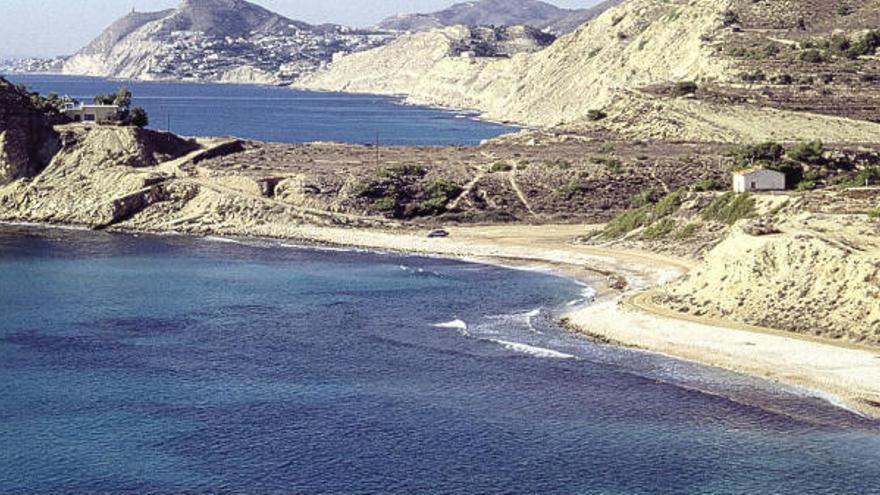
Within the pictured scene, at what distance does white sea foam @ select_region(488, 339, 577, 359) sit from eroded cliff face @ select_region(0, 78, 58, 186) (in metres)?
69.2

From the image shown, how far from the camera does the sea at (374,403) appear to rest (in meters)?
47.0

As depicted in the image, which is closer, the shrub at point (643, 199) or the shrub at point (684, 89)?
the shrub at point (643, 199)

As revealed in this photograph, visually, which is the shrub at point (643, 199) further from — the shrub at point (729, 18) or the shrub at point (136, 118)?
the shrub at point (729, 18)

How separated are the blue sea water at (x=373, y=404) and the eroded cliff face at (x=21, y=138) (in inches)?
1591

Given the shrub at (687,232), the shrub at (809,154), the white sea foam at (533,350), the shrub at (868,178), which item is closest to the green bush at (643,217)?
the shrub at (687,232)

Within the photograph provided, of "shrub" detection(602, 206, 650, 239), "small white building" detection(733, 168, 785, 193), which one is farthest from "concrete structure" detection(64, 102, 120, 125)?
"small white building" detection(733, 168, 785, 193)

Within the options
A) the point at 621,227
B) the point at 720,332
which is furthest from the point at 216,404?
the point at 621,227

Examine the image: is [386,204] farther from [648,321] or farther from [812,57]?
[812,57]

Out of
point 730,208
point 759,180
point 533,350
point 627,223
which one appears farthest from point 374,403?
point 759,180

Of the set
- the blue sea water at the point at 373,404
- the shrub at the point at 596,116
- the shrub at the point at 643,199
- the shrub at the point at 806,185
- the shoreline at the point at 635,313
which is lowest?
the blue sea water at the point at 373,404

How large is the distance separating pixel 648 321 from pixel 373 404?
1933 cm

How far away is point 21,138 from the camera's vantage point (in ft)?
407

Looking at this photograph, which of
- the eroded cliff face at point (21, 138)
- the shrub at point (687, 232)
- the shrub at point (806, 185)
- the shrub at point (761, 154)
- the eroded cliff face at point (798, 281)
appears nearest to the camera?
the eroded cliff face at point (798, 281)

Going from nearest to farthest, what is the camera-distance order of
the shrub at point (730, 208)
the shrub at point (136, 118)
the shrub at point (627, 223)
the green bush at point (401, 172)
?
the shrub at point (730, 208) → the shrub at point (627, 223) → the green bush at point (401, 172) → the shrub at point (136, 118)
